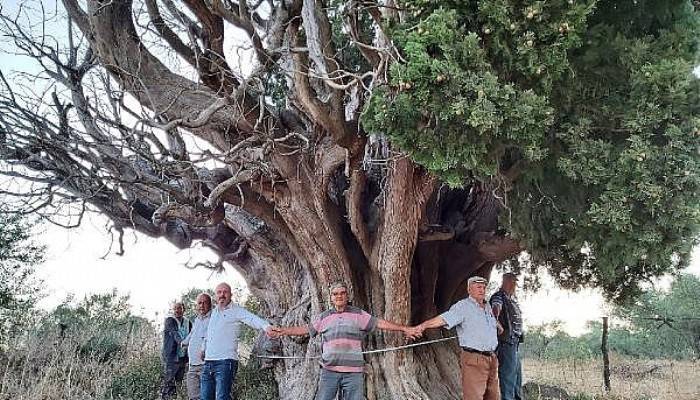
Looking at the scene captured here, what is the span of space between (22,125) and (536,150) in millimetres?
5395

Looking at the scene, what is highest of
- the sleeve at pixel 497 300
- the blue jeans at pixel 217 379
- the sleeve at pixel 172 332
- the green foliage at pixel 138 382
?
the sleeve at pixel 497 300

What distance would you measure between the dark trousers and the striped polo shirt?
3.18 meters

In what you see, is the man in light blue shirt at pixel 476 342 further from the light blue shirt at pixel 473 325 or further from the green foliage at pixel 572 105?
the green foliage at pixel 572 105

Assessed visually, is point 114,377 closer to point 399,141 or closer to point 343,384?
point 343,384

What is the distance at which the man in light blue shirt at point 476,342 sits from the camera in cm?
557

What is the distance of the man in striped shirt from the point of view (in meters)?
5.23

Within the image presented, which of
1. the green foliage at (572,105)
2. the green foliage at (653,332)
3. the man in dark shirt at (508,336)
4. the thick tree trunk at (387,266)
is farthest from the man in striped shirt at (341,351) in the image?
the green foliage at (653,332)

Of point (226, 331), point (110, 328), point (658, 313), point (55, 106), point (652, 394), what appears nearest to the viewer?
point (226, 331)

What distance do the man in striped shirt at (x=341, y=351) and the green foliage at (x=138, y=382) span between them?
3714mm

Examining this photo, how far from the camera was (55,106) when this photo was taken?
6.50m

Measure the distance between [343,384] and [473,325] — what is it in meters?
1.46

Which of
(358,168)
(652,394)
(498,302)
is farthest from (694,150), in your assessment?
(652,394)

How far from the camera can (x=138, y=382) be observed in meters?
8.12

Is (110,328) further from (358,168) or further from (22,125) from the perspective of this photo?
(358,168)
